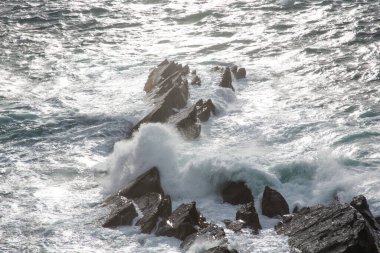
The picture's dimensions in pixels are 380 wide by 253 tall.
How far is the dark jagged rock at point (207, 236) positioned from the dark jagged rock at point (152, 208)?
42.4 inches

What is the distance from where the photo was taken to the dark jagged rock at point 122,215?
41.1 ft

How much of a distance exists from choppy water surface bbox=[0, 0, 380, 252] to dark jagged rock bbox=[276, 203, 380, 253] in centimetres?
40

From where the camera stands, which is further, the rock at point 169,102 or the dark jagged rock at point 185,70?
the dark jagged rock at point 185,70

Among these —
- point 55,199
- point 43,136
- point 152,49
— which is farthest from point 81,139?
point 152,49

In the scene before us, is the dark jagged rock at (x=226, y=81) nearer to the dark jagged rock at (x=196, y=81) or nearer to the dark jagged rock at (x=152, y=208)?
the dark jagged rock at (x=196, y=81)

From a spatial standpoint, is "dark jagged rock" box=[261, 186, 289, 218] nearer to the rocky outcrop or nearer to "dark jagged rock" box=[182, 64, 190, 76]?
the rocky outcrop

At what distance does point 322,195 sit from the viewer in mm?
13211

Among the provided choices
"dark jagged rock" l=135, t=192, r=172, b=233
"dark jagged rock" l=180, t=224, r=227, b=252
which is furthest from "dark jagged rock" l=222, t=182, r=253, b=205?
"dark jagged rock" l=180, t=224, r=227, b=252

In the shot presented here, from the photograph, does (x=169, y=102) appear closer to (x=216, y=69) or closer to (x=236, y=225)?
(x=216, y=69)

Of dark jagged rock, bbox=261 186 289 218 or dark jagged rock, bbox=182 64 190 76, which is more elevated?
dark jagged rock, bbox=182 64 190 76

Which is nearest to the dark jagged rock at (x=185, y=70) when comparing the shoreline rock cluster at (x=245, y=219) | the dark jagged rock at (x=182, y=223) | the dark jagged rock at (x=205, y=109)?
the dark jagged rock at (x=205, y=109)

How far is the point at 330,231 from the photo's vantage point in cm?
1048

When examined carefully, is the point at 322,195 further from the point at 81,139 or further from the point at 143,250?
the point at 81,139

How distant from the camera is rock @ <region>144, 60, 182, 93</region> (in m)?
21.8
